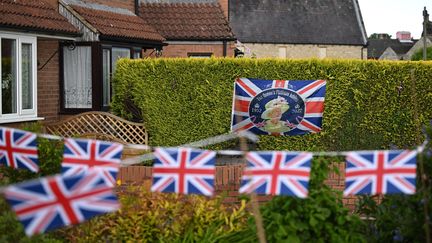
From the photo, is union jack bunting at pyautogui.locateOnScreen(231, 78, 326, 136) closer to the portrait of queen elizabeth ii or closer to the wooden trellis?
the portrait of queen elizabeth ii

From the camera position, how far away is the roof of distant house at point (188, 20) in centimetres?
2616

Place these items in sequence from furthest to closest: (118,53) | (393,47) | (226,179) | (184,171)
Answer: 1. (393,47)
2. (118,53)
3. (226,179)
4. (184,171)

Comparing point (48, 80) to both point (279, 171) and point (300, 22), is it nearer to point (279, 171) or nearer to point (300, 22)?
point (279, 171)

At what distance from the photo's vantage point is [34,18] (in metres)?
15.7

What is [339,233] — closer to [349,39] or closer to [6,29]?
[6,29]

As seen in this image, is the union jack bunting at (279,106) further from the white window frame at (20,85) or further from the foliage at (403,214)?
the foliage at (403,214)

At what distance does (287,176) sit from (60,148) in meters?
3.59

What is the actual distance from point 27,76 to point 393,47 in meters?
92.9

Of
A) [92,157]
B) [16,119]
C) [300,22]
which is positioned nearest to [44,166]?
[92,157]

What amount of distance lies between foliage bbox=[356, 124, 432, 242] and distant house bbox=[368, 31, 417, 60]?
91.0 meters

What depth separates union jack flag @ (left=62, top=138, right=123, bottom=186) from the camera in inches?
254

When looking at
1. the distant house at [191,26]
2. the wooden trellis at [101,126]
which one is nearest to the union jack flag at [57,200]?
the wooden trellis at [101,126]

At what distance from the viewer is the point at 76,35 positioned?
17.2 meters

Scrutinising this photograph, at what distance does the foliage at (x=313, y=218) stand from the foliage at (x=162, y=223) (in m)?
1.27
